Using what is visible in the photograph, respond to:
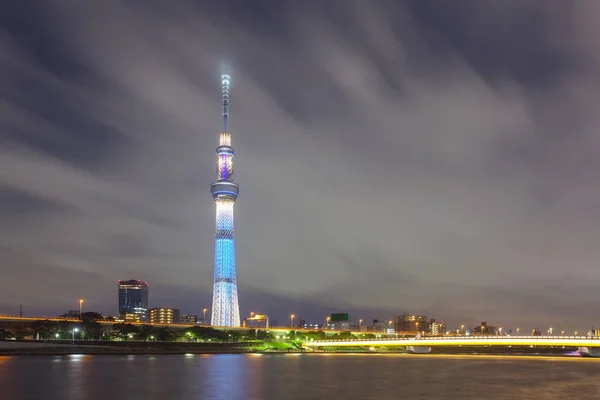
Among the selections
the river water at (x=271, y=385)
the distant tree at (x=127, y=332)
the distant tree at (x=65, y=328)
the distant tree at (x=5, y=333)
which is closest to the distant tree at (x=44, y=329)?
the distant tree at (x=65, y=328)

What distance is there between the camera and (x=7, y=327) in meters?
191

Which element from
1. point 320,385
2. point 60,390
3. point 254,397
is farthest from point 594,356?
point 60,390

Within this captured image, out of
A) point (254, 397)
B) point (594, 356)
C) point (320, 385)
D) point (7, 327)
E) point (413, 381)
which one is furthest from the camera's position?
point (7, 327)

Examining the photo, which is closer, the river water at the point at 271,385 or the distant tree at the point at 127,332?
the river water at the point at 271,385

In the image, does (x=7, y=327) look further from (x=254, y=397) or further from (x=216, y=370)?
(x=254, y=397)

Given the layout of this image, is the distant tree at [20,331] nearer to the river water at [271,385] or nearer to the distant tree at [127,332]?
the distant tree at [127,332]

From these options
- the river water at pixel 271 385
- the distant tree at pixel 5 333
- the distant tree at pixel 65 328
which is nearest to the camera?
the river water at pixel 271 385

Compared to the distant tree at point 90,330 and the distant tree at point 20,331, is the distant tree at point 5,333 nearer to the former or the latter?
the distant tree at point 20,331

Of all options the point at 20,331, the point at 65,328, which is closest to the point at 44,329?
the point at 65,328

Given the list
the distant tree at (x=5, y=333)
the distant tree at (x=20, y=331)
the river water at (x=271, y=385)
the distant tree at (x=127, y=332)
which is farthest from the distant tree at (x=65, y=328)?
the river water at (x=271, y=385)

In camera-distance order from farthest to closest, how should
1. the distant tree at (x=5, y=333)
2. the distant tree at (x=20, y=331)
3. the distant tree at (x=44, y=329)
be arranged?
the distant tree at (x=44, y=329)
the distant tree at (x=20, y=331)
the distant tree at (x=5, y=333)

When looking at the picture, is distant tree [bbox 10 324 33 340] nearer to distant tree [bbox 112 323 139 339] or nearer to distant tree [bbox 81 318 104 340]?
distant tree [bbox 81 318 104 340]

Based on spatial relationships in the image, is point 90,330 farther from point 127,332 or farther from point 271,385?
point 271,385

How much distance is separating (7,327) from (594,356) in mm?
174087
